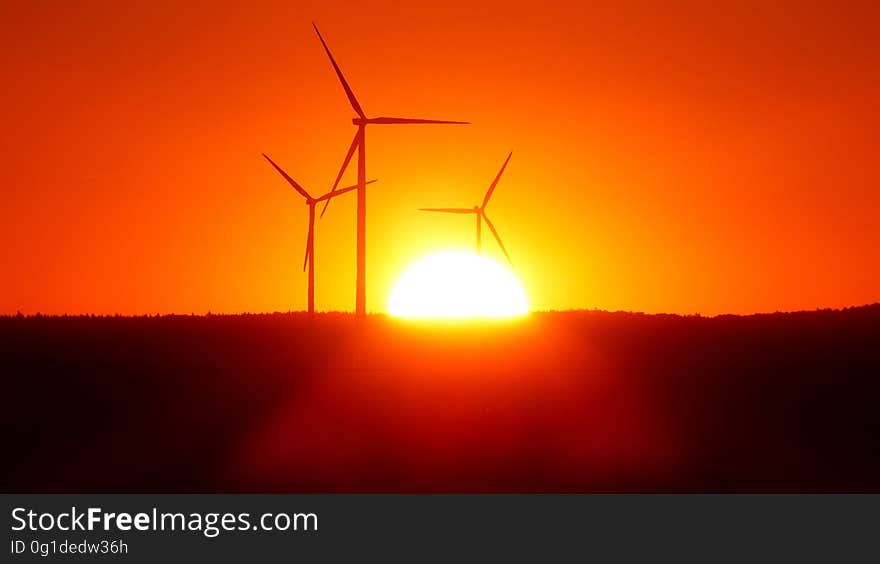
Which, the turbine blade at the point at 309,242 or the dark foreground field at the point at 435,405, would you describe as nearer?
the dark foreground field at the point at 435,405

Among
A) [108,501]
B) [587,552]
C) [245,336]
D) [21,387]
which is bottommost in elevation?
[587,552]

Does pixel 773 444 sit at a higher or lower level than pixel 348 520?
higher

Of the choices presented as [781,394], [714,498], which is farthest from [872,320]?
[714,498]

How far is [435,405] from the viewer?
48.5 metres

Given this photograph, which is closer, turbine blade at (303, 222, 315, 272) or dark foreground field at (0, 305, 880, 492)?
dark foreground field at (0, 305, 880, 492)

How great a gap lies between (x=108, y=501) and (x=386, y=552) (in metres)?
7.21

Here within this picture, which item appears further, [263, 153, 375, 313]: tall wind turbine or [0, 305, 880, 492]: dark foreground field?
[263, 153, 375, 313]: tall wind turbine

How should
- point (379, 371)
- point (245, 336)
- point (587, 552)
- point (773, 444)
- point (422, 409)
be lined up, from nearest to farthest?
point (587, 552) < point (773, 444) < point (422, 409) < point (379, 371) < point (245, 336)

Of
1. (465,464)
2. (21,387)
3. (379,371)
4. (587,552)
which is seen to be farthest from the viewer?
(379,371)

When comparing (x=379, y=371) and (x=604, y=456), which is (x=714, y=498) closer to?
(x=604, y=456)

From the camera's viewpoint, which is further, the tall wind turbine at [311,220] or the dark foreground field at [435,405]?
the tall wind turbine at [311,220]

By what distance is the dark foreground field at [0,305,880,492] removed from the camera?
3859 centimetres

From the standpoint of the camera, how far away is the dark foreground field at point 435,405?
38594mm

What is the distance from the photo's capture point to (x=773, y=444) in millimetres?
42844
